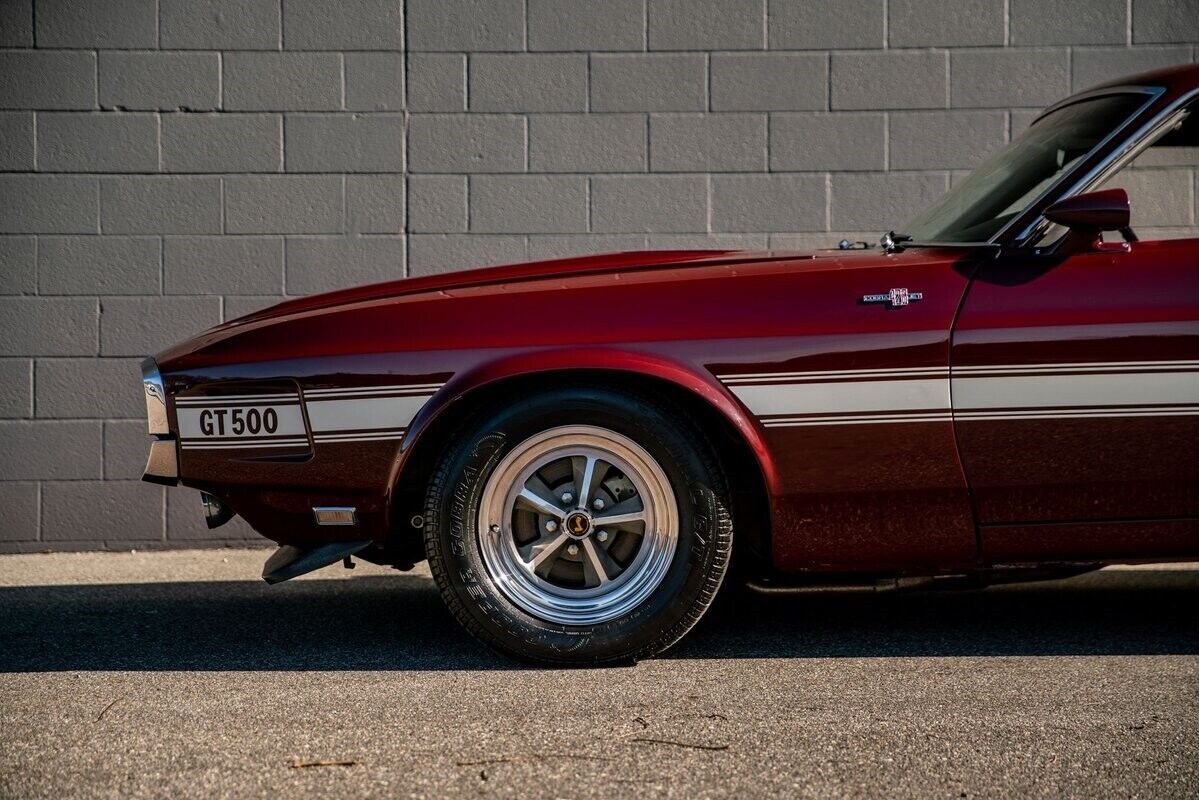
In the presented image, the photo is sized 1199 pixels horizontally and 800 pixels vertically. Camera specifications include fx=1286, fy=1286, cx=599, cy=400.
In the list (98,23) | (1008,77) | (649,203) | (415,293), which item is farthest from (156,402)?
(1008,77)

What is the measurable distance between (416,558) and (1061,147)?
2234mm

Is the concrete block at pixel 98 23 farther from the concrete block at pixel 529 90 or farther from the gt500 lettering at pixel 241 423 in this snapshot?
the gt500 lettering at pixel 241 423

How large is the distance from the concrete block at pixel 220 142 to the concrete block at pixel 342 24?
39cm

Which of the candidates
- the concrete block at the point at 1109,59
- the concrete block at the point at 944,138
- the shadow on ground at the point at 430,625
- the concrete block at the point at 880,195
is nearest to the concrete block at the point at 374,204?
the shadow on ground at the point at 430,625

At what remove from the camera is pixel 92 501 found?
5719 mm

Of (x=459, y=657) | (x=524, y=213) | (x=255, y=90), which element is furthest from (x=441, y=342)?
(x=255, y=90)

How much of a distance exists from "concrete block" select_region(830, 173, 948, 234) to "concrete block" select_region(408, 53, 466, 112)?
68.4 inches

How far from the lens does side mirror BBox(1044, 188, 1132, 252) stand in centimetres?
332

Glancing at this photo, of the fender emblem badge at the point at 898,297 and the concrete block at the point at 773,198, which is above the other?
the concrete block at the point at 773,198

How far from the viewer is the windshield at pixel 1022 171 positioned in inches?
144

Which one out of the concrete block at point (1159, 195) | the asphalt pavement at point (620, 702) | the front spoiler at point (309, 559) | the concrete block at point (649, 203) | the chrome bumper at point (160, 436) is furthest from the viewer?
the concrete block at point (649, 203)

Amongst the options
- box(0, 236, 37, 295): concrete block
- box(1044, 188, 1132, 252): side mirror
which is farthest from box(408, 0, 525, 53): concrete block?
box(1044, 188, 1132, 252): side mirror

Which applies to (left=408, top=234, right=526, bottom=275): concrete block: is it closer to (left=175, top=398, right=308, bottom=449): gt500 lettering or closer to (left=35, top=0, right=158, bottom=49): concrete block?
(left=35, top=0, right=158, bottom=49): concrete block

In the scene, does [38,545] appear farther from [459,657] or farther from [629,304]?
[629,304]
